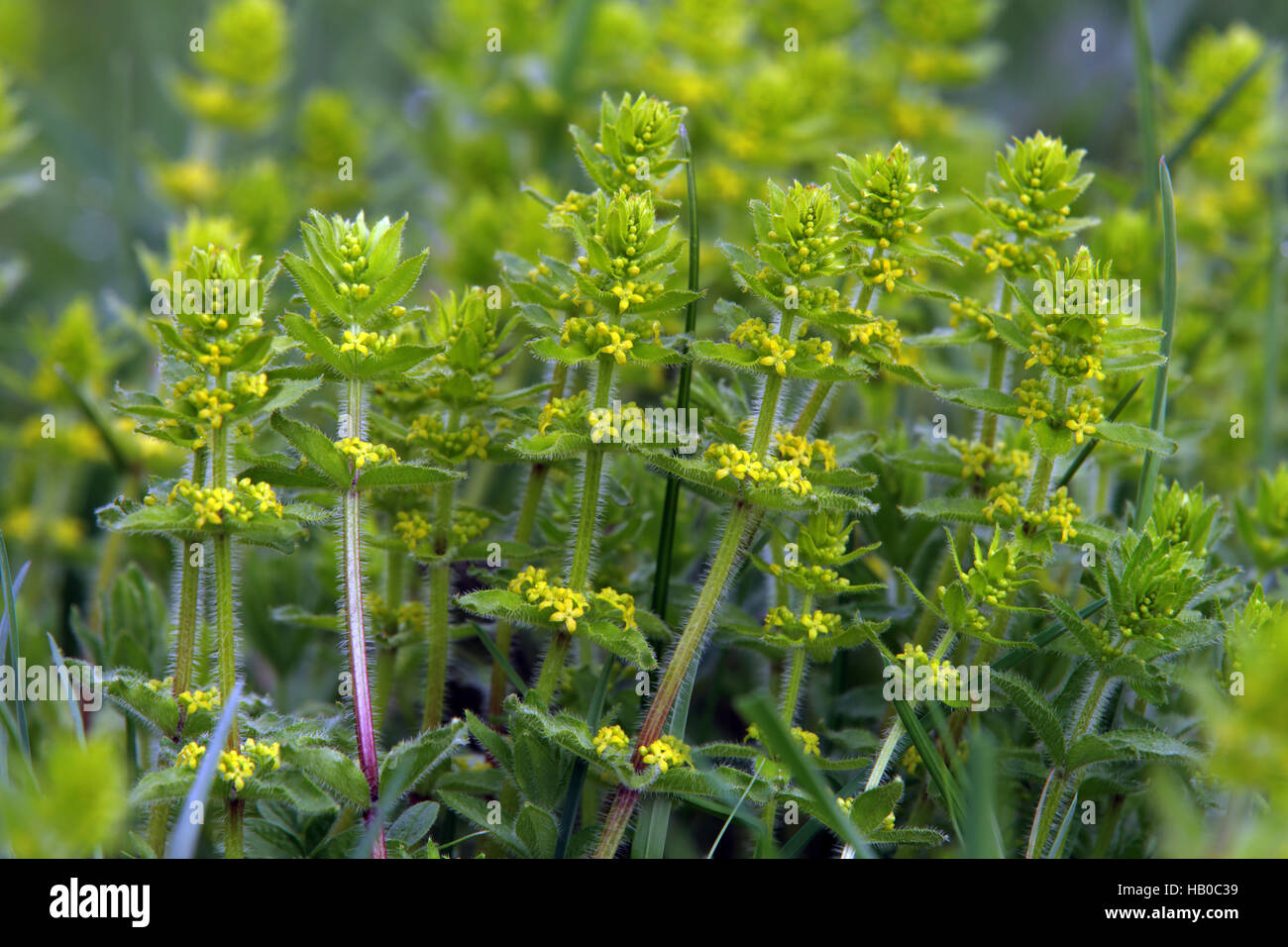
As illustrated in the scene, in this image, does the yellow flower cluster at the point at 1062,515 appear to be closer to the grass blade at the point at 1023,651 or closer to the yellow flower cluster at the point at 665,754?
the grass blade at the point at 1023,651

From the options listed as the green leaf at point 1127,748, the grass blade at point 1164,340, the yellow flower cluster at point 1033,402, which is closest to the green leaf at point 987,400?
the yellow flower cluster at point 1033,402

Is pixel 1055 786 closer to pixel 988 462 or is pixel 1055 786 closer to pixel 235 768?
pixel 988 462

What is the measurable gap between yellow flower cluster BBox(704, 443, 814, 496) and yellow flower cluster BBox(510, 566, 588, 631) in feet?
0.89

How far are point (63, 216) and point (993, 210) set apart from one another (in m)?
4.01

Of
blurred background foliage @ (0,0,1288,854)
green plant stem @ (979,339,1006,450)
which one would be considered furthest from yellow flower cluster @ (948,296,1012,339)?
blurred background foliage @ (0,0,1288,854)

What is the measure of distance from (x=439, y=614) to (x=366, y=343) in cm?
52

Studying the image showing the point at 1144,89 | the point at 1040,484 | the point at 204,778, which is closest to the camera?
the point at 204,778

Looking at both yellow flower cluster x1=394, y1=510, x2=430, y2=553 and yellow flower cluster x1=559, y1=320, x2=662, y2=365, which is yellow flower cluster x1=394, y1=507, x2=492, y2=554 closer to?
yellow flower cluster x1=394, y1=510, x2=430, y2=553

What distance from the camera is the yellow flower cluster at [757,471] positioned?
1687mm

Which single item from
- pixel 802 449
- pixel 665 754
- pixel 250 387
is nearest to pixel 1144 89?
pixel 802 449

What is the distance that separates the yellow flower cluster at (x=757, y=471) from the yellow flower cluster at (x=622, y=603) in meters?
0.24

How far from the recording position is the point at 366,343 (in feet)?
5.57

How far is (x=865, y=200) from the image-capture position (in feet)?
5.86
